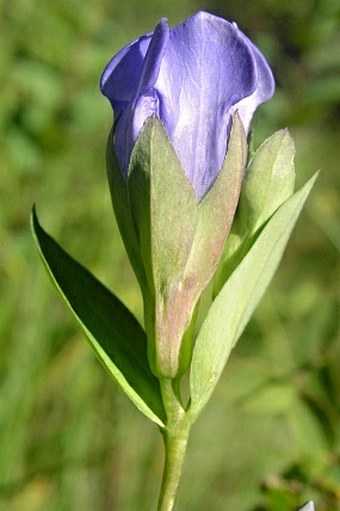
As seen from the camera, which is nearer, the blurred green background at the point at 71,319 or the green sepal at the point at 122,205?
the green sepal at the point at 122,205

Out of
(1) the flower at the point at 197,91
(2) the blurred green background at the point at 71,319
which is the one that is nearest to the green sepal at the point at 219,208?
(1) the flower at the point at 197,91

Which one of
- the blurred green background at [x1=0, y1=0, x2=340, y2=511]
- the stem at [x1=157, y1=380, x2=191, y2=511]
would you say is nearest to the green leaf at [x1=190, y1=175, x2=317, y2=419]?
the stem at [x1=157, y1=380, x2=191, y2=511]

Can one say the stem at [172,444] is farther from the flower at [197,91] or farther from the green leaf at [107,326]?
the flower at [197,91]

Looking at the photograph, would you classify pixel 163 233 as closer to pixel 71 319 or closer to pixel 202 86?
pixel 202 86

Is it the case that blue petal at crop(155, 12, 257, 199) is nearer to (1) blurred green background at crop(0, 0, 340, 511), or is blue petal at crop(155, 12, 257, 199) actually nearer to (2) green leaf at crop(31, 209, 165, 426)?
(2) green leaf at crop(31, 209, 165, 426)

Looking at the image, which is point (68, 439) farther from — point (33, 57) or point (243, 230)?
point (243, 230)

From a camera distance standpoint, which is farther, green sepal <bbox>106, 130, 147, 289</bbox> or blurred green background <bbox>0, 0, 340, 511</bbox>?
blurred green background <bbox>0, 0, 340, 511</bbox>
